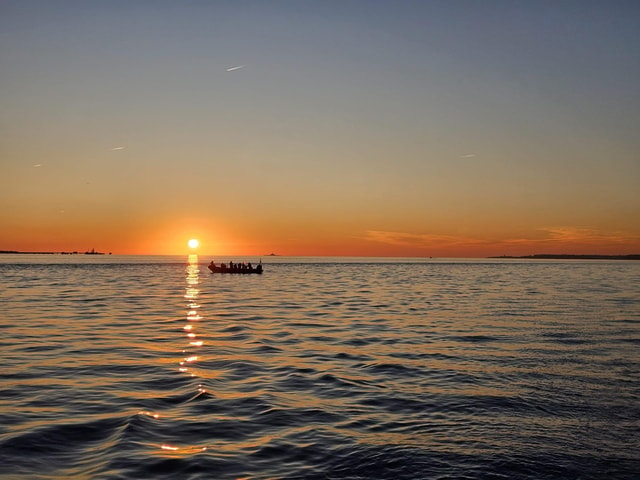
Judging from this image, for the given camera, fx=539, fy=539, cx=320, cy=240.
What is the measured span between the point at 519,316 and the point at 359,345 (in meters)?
18.2

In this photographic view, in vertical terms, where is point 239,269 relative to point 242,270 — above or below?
above

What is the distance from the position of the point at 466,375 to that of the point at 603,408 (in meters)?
5.25

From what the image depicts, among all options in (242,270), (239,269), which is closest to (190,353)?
(242,270)

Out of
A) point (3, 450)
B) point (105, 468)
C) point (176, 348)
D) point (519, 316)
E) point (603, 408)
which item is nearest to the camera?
point (105, 468)

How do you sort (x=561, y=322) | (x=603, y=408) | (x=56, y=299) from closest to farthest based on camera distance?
(x=603, y=408) < (x=561, y=322) < (x=56, y=299)

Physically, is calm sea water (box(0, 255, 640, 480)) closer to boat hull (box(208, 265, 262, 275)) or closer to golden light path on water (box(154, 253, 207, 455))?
golden light path on water (box(154, 253, 207, 455))

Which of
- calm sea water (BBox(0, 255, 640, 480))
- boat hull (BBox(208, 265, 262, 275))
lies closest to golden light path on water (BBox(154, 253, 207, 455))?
calm sea water (BBox(0, 255, 640, 480))

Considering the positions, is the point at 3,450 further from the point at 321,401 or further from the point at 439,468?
the point at 439,468

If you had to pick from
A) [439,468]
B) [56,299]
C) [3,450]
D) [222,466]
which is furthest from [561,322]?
[56,299]

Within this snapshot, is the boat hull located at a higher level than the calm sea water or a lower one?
higher

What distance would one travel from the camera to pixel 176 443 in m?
12.4

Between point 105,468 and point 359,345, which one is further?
point 359,345

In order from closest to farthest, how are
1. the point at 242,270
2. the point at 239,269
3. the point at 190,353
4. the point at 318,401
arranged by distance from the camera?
the point at 318,401 → the point at 190,353 → the point at 242,270 → the point at 239,269

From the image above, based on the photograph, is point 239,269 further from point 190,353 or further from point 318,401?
point 318,401
